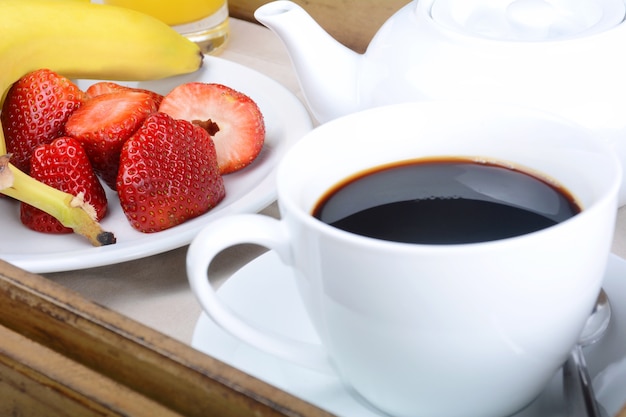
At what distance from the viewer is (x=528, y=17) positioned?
1.79ft

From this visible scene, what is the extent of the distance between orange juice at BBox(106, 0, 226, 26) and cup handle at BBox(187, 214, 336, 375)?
511 millimetres

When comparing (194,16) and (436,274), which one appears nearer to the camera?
(436,274)

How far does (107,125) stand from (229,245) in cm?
26

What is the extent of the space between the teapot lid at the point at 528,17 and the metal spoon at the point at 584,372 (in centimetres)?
18

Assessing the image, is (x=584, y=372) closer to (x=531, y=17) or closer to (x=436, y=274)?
(x=436, y=274)

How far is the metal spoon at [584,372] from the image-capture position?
373 millimetres

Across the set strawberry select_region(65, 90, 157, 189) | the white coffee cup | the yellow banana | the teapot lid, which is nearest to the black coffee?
the white coffee cup

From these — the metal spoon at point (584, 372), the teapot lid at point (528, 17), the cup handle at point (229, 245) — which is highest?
the teapot lid at point (528, 17)

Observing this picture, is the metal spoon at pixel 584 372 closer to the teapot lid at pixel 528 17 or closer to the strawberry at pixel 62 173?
the teapot lid at pixel 528 17

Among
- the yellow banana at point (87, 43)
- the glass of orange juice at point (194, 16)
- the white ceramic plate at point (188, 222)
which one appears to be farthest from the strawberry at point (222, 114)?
the glass of orange juice at point (194, 16)

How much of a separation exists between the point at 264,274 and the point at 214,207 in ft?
0.42

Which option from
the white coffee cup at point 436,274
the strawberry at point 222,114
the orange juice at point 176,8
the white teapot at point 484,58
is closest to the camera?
the white coffee cup at point 436,274

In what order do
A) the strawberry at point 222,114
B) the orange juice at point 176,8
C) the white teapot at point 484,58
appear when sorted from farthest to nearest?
the orange juice at point 176,8 → the strawberry at point 222,114 → the white teapot at point 484,58

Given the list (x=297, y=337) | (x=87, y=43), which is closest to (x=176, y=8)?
(x=87, y=43)
